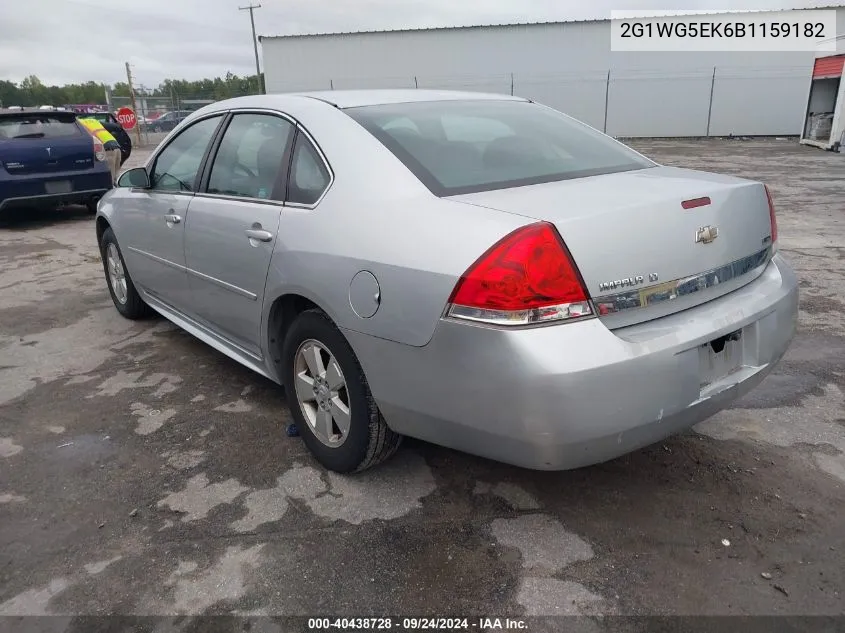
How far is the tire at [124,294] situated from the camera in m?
4.84

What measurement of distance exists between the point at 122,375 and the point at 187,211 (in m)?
1.18

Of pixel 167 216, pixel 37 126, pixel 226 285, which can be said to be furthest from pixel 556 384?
pixel 37 126

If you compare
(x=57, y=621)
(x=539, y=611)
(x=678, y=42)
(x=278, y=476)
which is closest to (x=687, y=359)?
(x=539, y=611)

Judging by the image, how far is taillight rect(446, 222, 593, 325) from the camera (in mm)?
2037

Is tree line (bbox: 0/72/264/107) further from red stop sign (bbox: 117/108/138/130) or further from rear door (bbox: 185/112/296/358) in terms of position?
rear door (bbox: 185/112/296/358)

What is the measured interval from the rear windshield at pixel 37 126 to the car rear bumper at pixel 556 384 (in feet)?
29.1

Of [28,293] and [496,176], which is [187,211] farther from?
[28,293]

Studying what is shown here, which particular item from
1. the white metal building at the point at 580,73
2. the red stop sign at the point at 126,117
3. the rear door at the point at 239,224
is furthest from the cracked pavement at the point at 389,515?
the white metal building at the point at 580,73

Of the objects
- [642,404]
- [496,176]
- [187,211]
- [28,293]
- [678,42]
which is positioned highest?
[678,42]

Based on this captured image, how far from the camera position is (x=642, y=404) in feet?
6.87

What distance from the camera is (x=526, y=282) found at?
2.03 metres

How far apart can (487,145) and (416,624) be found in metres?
1.88

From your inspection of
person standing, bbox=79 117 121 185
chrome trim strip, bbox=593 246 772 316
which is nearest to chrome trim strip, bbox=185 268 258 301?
chrome trim strip, bbox=593 246 772 316

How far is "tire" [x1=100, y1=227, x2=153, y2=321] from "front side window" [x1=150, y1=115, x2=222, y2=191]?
35.6 inches
